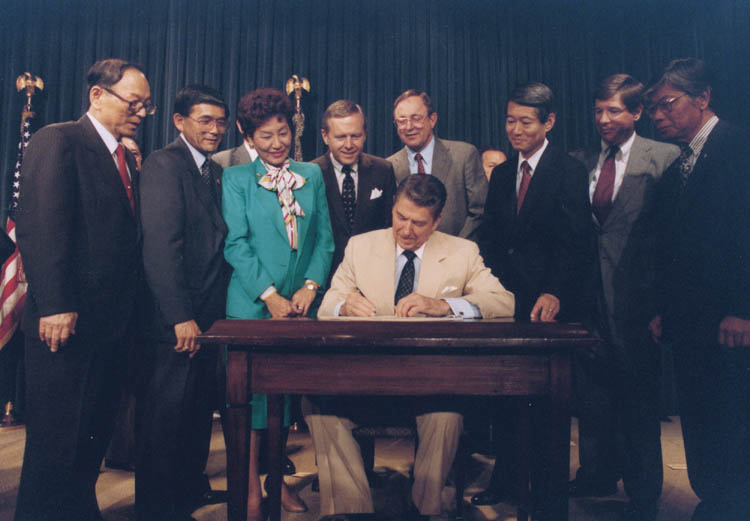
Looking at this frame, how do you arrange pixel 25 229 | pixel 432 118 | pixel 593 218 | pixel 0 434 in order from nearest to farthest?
pixel 25 229, pixel 593 218, pixel 432 118, pixel 0 434

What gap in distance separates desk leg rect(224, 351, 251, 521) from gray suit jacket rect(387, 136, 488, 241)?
66.2 inches

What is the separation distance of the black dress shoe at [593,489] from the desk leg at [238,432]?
1735 mm

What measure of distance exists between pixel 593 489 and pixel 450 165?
188 cm

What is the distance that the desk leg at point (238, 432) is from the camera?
1863 millimetres

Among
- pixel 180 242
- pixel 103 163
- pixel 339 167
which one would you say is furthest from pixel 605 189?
pixel 103 163

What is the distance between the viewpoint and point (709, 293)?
239 centimetres

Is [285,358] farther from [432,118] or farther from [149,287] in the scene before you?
[432,118]

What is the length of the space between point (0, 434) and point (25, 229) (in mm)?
2620

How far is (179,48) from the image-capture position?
476cm

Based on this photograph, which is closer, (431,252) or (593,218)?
(431,252)

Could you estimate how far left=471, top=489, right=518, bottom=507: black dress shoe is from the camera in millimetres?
2652

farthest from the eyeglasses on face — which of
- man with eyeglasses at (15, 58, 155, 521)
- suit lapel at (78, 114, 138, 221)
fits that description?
suit lapel at (78, 114, 138, 221)

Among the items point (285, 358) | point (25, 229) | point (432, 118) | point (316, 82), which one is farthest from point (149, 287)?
point (316, 82)

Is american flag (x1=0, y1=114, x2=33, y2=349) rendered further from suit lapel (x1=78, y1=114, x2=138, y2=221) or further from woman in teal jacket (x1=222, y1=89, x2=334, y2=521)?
woman in teal jacket (x1=222, y1=89, x2=334, y2=521)
